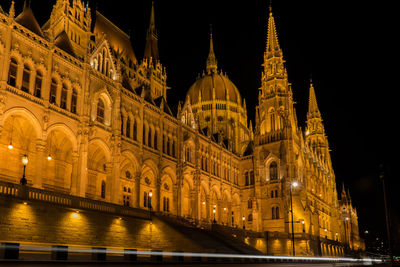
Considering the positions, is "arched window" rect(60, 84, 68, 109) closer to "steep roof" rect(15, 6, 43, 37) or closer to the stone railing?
"steep roof" rect(15, 6, 43, 37)

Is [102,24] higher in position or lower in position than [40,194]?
higher

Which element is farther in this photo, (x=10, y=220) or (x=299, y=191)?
(x=299, y=191)

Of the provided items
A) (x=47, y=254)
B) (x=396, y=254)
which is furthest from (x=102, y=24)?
(x=396, y=254)

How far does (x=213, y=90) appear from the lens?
9806 centimetres

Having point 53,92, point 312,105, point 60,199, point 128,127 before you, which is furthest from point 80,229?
point 312,105

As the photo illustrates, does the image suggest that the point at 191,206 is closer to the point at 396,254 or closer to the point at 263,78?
the point at 263,78

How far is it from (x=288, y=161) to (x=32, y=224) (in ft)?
167

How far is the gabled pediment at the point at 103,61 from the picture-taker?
43.6 meters

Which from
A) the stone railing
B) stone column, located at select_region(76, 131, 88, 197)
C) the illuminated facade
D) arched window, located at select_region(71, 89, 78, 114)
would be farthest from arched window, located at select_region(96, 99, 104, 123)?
the stone railing

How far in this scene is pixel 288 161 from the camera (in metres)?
70.6

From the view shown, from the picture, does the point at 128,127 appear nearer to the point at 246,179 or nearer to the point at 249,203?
the point at 246,179

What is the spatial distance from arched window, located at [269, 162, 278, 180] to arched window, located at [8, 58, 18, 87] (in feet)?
162

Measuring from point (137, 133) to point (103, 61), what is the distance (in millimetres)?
9246

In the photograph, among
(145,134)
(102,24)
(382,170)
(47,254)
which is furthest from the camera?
(102,24)
